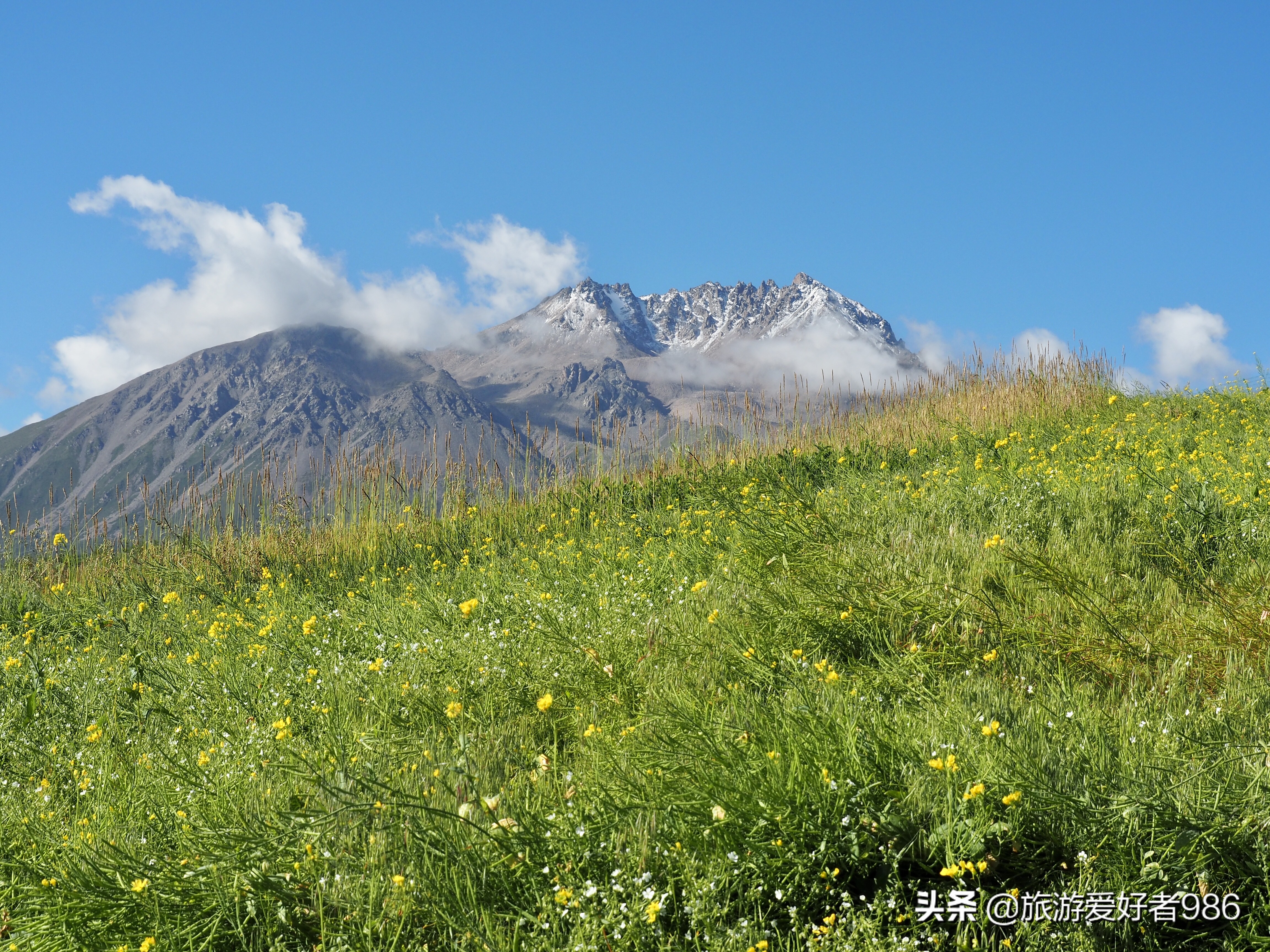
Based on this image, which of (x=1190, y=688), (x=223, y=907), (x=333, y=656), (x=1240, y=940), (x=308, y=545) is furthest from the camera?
(x=308, y=545)

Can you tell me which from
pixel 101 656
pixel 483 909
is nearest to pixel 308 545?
pixel 101 656

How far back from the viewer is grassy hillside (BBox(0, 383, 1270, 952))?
5.97ft

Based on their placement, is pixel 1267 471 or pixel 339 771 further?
pixel 1267 471

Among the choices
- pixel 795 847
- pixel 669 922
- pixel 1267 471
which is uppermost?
pixel 1267 471

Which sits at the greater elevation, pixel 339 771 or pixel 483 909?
pixel 339 771

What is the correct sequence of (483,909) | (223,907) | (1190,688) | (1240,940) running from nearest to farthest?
(1240,940) < (483,909) < (223,907) < (1190,688)

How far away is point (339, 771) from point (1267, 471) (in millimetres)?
5886

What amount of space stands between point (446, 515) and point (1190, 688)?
25.0ft

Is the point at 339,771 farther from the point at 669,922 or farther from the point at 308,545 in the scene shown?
the point at 308,545

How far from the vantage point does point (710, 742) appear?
7.22 feet

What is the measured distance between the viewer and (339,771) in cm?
243

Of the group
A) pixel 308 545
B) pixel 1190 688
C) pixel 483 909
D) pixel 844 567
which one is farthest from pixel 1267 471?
pixel 308 545

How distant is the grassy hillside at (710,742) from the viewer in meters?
1.82

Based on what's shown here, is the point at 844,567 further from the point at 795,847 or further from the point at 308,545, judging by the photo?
the point at 308,545
